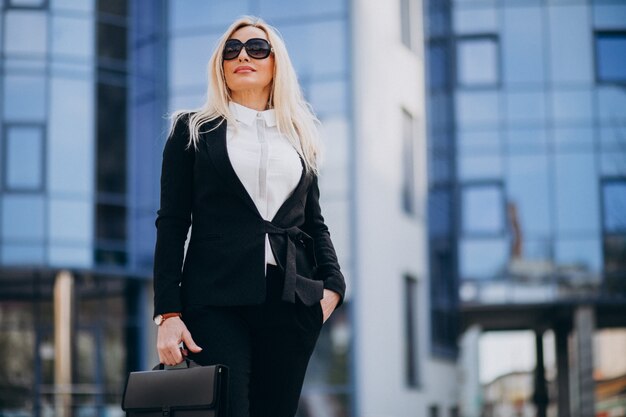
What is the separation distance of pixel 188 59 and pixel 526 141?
9866 millimetres

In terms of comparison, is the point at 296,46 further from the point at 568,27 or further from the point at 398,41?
the point at 568,27

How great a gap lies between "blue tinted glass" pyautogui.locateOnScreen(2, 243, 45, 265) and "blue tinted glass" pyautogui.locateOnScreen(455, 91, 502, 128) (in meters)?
12.3

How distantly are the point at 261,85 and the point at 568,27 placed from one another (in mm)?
28358

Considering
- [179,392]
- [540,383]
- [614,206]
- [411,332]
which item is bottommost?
[540,383]

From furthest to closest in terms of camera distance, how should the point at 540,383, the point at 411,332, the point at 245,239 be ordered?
the point at 540,383 < the point at 411,332 < the point at 245,239

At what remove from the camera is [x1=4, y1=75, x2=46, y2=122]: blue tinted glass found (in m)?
23.0

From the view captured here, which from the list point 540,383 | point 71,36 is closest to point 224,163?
point 71,36

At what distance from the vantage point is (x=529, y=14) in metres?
31.4

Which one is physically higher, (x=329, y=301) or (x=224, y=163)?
(x=224, y=163)

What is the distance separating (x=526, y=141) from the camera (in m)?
31.1

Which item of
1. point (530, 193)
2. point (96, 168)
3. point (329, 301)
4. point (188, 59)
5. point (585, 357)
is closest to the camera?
point (329, 301)

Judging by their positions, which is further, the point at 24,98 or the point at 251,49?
the point at 24,98

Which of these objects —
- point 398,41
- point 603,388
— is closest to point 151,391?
point 398,41

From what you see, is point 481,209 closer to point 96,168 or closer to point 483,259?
point 483,259
